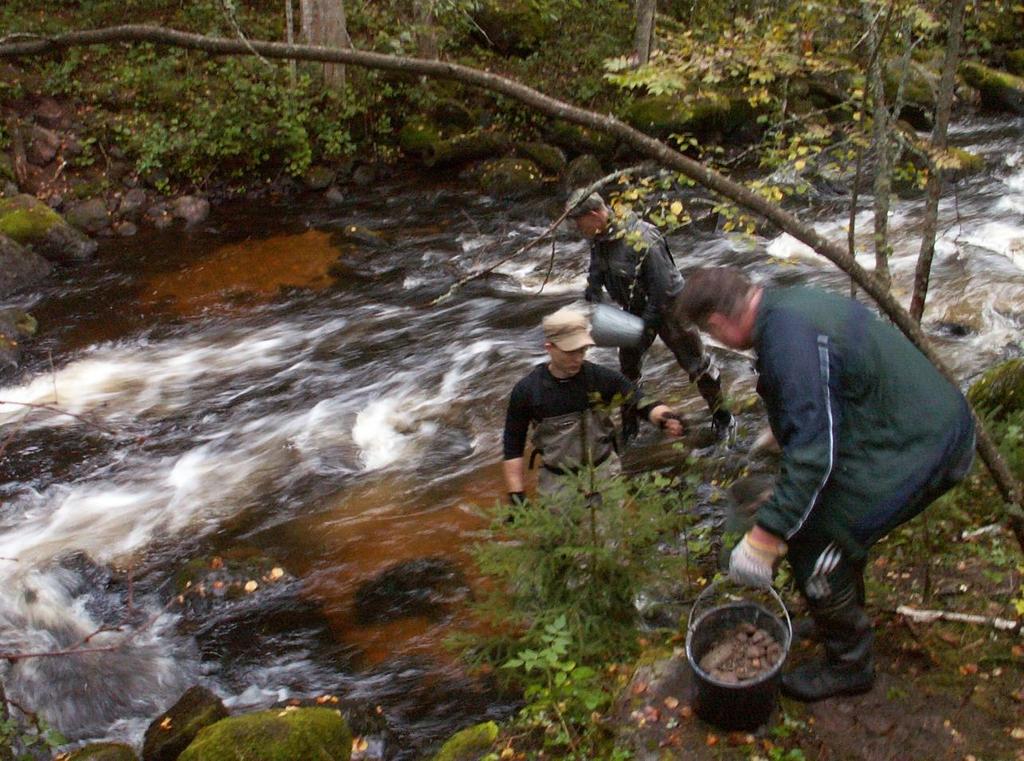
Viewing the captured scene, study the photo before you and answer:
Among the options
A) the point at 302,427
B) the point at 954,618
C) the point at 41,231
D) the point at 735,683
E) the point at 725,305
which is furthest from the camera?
the point at 41,231

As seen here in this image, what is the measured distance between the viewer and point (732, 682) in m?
3.49

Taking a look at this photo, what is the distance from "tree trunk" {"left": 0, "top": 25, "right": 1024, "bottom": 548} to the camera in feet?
10.7

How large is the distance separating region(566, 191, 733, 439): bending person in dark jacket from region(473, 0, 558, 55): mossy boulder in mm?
15491

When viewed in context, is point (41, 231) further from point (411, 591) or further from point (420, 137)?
point (411, 591)

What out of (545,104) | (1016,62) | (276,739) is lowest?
(276,739)

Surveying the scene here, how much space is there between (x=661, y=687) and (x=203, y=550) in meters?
4.47

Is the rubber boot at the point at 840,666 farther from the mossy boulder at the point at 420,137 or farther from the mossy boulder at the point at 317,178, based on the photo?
the mossy boulder at the point at 420,137

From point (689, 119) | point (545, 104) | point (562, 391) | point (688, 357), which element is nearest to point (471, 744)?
point (562, 391)

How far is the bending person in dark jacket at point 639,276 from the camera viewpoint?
6.01 metres

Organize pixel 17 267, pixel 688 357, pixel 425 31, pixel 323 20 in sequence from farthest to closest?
1. pixel 323 20
2. pixel 425 31
3. pixel 17 267
4. pixel 688 357

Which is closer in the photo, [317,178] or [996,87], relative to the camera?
[317,178]

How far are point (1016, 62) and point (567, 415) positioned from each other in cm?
2184

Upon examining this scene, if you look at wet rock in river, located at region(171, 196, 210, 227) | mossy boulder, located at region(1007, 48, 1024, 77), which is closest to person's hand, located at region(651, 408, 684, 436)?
wet rock in river, located at region(171, 196, 210, 227)

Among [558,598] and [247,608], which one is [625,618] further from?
[247,608]
